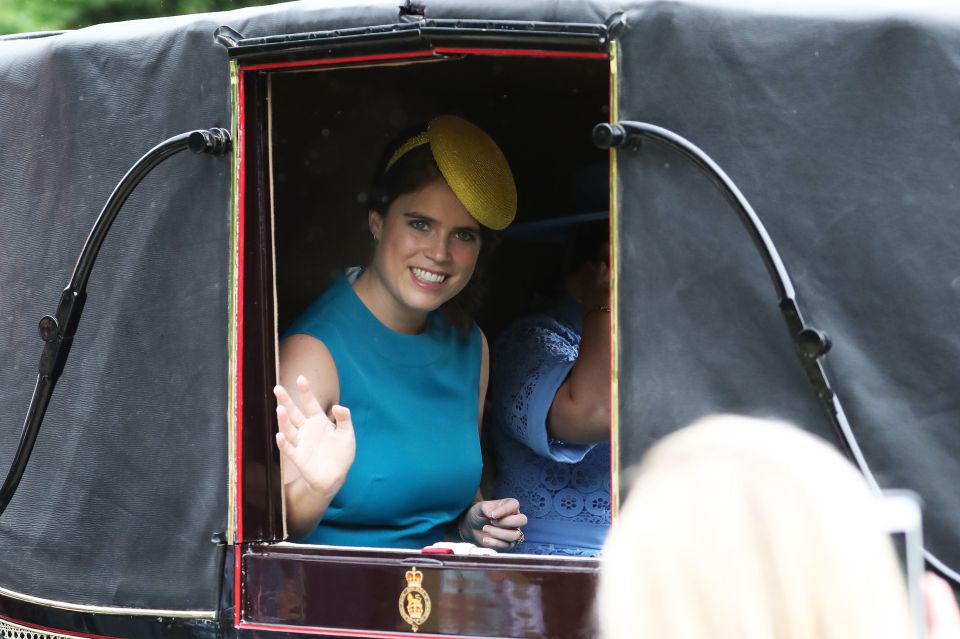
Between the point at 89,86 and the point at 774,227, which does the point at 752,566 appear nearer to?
the point at 774,227

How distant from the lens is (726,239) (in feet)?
7.77

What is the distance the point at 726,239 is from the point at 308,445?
93cm

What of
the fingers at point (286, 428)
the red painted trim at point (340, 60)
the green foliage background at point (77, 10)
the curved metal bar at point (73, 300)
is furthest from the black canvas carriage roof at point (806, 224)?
the green foliage background at point (77, 10)

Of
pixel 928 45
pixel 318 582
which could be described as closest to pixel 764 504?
pixel 928 45

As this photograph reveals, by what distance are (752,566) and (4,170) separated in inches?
99.5

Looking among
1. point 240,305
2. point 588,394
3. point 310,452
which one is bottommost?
point 310,452

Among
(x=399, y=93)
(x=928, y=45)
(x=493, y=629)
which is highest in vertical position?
(x=399, y=93)

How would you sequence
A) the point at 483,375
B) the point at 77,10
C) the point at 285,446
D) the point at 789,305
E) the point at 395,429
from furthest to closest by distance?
the point at 77,10 → the point at 483,375 → the point at 395,429 → the point at 285,446 → the point at 789,305

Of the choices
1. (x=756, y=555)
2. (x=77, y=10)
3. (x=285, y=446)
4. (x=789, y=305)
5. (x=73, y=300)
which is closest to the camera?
(x=756, y=555)

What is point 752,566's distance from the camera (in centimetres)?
108

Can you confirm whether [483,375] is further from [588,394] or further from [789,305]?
[789,305]

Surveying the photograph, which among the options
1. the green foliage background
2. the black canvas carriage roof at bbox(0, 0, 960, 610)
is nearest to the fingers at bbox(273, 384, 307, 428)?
the black canvas carriage roof at bbox(0, 0, 960, 610)

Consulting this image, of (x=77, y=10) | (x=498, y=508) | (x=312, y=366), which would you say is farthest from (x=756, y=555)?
(x=77, y=10)

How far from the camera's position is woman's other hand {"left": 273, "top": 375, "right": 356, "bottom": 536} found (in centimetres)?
263
